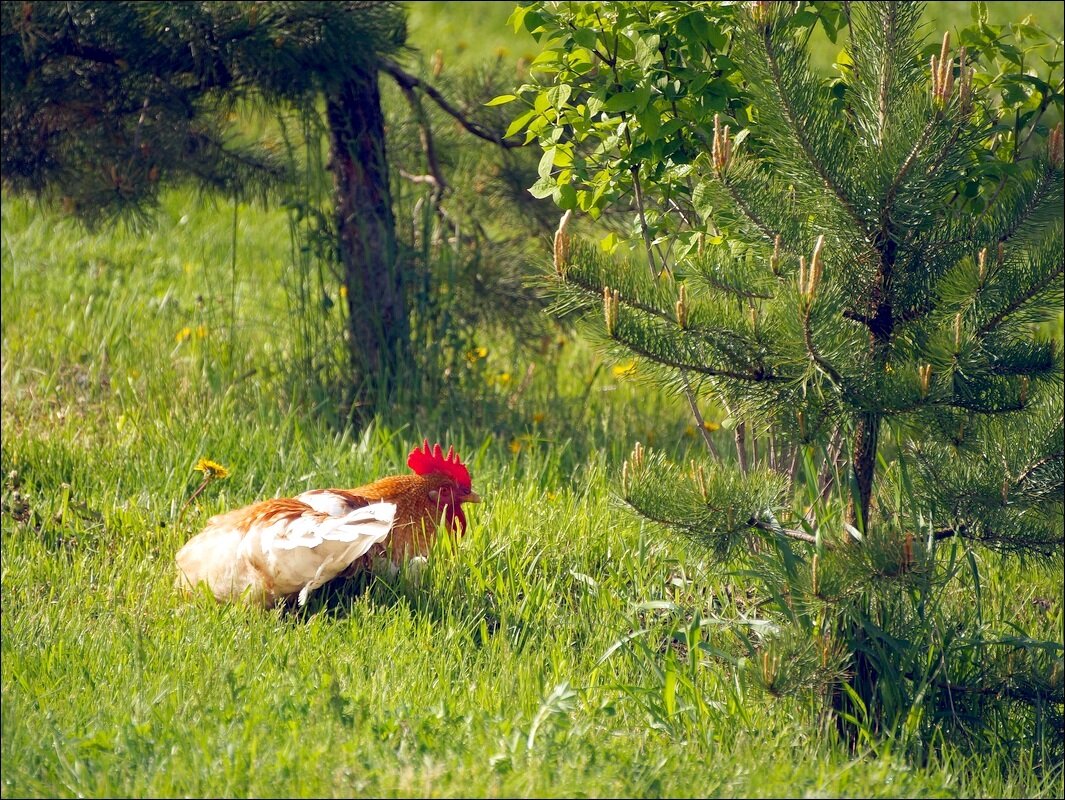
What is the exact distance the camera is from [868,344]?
2.92 metres

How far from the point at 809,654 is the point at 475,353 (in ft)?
9.17

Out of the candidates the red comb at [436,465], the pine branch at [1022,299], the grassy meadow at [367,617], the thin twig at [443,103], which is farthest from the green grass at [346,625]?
the thin twig at [443,103]

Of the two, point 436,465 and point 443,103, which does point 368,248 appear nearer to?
point 443,103

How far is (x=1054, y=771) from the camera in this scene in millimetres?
2939

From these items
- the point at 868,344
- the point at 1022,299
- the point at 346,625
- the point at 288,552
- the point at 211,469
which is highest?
the point at 1022,299

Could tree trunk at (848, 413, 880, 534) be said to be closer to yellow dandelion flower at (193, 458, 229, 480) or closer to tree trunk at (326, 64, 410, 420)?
yellow dandelion flower at (193, 458, 229, 480)

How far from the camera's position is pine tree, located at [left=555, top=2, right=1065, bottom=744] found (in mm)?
2701

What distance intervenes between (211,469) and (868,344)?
2.37m

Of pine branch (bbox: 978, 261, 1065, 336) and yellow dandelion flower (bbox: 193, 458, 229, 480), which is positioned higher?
pine branch (bbox: 978, 261, 1065, 336)

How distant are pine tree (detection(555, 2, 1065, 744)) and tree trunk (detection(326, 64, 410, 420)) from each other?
7.41 ft

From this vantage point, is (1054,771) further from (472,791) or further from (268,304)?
(268,304)

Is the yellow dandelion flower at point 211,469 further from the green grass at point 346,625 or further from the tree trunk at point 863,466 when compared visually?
the tree trunk at point 863,466

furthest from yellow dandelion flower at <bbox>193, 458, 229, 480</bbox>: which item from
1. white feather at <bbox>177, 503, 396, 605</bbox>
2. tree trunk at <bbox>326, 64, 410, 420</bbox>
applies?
tree trunk at <bbox>326, 64, 410, 420</bbox>

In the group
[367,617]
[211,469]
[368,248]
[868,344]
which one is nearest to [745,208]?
[868,344]
